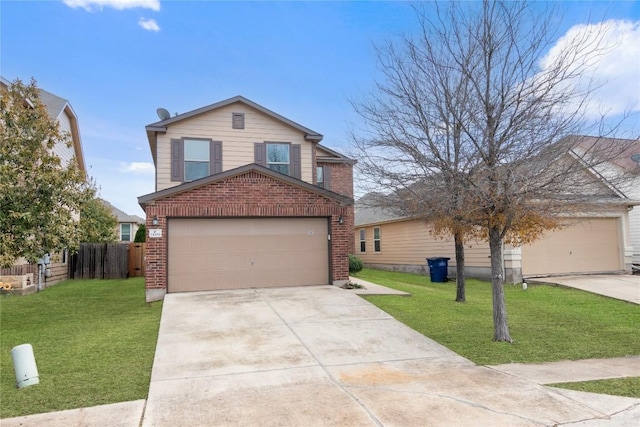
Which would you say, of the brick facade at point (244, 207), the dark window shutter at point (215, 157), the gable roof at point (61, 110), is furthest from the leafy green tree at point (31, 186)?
the gable roof at point (61, 110)

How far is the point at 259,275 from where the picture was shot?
12.3 m

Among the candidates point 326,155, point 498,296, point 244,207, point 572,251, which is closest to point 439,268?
point 572,251

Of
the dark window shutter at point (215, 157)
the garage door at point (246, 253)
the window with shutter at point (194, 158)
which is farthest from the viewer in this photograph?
the dark window shutter at point (215, 157)

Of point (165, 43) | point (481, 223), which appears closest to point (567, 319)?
point (481, 223)

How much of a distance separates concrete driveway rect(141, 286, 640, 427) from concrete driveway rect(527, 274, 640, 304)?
731 centimetres

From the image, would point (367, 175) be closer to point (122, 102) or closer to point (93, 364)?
point (93, 364)

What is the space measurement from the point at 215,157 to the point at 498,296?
10.3 metres

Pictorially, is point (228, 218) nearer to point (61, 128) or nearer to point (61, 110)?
point (61, 110)

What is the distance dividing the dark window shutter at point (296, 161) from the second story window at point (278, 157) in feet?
0.59

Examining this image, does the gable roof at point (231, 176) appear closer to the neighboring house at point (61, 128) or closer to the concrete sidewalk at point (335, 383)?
the concrete sidewalk at point (335, 383)

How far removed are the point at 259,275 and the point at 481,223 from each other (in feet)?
22.6

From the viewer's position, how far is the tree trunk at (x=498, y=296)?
23.7ft

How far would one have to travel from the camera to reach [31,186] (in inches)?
335

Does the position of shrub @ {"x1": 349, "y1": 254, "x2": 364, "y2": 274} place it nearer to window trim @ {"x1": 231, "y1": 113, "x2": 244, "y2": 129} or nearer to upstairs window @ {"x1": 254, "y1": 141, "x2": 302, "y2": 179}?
upstairs window @ {"x1": 254, "y1": 141, "x2": 302, "y2": 179}
